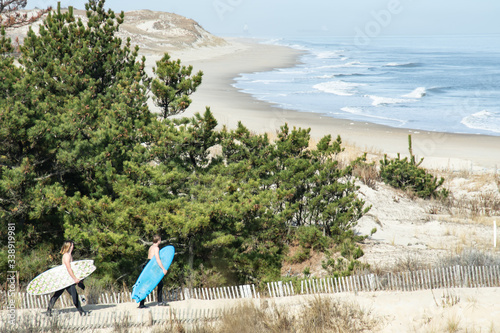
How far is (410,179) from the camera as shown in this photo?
1549cm

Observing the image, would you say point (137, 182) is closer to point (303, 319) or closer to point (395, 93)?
point (303, 319)

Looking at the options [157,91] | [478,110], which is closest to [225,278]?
[157,91]

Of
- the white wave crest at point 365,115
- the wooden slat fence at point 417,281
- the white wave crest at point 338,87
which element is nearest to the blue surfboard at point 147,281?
the wooden slat fence at point 417,281

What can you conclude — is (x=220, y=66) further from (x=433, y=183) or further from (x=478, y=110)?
(x=433, y=183)

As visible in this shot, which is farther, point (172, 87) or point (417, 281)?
point (172, 87)

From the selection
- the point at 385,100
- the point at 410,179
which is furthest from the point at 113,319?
the point at 385,100

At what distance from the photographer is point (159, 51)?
238 feet

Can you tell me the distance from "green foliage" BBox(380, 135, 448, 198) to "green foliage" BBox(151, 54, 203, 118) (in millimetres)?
7819

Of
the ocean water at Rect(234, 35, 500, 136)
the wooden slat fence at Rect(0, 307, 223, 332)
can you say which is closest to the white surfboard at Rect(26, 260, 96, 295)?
the wooden slat fence at Rect(0, 307, 223, 332)

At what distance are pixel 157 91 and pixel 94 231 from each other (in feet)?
11.4

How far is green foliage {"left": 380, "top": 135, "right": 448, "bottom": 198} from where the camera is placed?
15.0 m

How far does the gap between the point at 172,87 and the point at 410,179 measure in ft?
28.3

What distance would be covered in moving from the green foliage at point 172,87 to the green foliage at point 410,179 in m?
7.82

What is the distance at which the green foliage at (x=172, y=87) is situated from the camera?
10055mm
